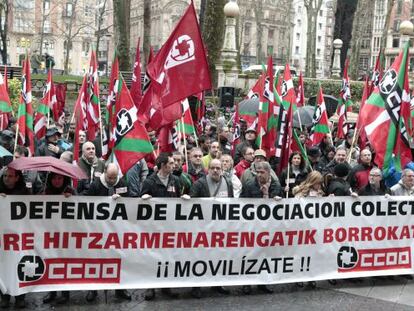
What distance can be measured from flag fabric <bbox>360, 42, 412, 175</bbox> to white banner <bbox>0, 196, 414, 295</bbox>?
2.29 feet

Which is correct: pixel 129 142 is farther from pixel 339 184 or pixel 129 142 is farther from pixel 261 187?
pixel 339 184

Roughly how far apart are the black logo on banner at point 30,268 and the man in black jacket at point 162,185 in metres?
1.14

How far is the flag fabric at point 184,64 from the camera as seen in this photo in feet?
24.0

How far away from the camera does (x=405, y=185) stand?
746cm

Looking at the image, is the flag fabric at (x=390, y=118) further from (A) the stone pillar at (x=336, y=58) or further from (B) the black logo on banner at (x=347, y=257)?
(A) the stone pillar at (x=336, y=58)

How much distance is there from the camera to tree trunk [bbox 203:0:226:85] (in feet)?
69.6

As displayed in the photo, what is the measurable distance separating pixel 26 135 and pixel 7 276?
396 cm

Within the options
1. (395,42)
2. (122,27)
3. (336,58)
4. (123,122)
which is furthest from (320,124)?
(395,42)

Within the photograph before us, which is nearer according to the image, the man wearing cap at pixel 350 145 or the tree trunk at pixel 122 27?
the man wearing cap at pixel 350 145

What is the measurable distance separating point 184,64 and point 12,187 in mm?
2475

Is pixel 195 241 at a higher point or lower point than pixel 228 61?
lower

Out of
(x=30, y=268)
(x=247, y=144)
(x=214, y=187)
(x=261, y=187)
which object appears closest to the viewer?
(x=30, y=268)

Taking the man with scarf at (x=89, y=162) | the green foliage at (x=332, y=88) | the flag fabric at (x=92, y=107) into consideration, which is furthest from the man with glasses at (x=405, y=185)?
the green foliage at (x=332, y=88)

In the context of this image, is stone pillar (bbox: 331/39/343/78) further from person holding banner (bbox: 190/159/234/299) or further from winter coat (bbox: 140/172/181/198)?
winter coat (bbox: 140/172/181/198)
